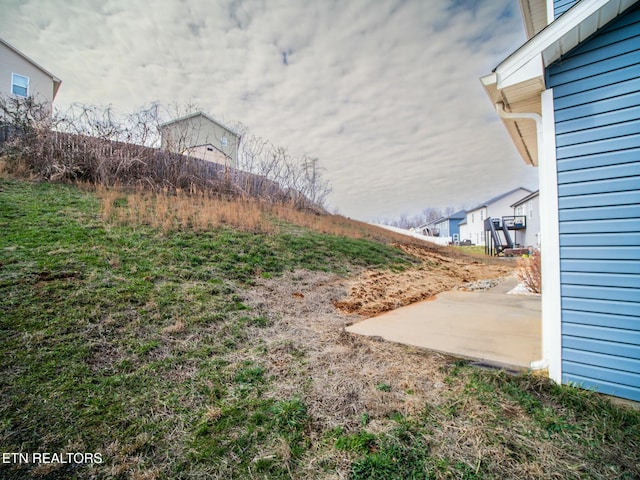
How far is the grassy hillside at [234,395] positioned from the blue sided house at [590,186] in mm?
368

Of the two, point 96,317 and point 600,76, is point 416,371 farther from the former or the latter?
point 96,317

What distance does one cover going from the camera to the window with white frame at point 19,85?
13336mm

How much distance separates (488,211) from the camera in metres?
30.5

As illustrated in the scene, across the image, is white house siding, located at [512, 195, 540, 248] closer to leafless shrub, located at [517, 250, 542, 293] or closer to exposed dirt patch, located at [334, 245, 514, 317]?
exposed dirt patch, located at [334, 245, 514, 317]

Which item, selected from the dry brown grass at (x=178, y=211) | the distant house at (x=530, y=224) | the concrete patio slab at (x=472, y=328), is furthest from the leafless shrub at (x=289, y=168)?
the distant house at (x=530, y=224)

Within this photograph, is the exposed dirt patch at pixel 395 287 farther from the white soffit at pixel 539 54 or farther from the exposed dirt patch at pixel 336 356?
the white soffit at pixel 539 54

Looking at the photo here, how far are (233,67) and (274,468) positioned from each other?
26.1 feet

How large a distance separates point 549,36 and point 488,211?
33.4 m

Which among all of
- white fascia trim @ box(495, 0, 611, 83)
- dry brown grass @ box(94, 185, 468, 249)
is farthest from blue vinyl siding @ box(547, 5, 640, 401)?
dry brown grass @ box(94, 185, 468, 249)

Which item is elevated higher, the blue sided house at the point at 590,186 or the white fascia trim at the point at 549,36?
the white fascia trim at the point at 549,36

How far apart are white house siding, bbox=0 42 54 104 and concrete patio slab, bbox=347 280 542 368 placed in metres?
17.7

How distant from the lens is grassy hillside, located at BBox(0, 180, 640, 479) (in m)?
1.45

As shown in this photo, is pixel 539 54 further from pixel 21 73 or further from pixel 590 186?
pixel 21 73

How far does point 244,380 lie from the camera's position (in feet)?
7.39
